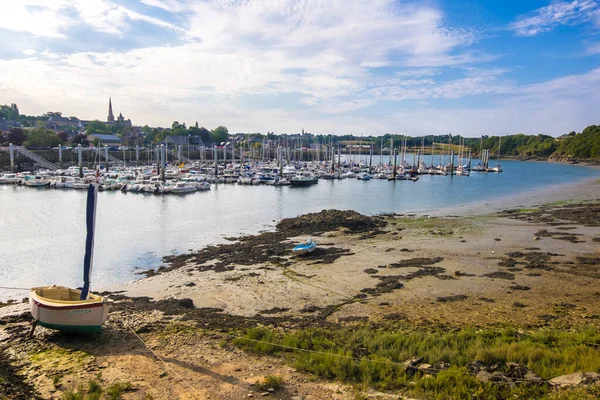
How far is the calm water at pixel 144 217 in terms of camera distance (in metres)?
24.8

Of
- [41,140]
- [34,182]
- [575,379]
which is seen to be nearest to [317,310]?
[575,379]

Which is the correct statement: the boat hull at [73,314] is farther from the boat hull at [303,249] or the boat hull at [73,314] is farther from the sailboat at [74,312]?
the boat hull at [303,249]

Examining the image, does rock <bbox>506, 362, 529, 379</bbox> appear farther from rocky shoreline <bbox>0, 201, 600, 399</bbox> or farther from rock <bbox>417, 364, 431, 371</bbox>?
rock <bbox>417, 364, 431, 371</bbox>

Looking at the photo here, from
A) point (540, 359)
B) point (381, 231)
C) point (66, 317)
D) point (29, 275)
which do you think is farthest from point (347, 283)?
point (29, 275)

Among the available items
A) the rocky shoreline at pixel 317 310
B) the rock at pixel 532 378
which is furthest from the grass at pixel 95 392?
the rock at pixel 532 378

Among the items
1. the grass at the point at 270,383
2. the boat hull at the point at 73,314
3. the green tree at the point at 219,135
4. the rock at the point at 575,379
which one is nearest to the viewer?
the rock at the point at 575,379

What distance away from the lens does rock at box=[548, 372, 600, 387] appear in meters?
8.18

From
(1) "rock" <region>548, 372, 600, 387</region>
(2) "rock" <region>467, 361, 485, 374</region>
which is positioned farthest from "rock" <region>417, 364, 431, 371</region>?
(1) "rock" <region>548, 372, 600, 387</region>

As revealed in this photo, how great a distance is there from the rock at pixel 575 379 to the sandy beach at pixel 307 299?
3.72m

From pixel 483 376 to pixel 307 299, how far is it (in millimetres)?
9084

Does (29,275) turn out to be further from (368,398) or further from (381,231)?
(381,231)

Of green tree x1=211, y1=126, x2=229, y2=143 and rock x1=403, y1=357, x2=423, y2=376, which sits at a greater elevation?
green tree x1=211, y1=126, x2=229, y2=143

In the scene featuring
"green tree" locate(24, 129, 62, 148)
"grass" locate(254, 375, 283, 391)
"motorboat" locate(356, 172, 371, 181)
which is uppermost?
"green tree" locate(24, 129, 62, 148)

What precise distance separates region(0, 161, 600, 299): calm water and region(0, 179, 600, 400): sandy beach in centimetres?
431
